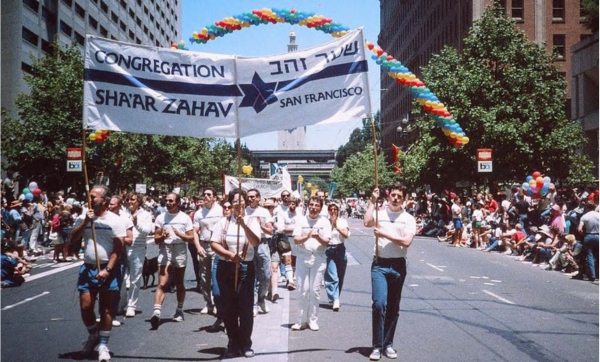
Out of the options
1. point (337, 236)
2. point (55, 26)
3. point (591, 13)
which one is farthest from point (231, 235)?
point (55, 26)

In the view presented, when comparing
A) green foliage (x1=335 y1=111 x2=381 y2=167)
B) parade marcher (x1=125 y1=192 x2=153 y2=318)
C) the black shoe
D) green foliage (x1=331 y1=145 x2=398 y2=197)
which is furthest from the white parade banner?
green foliage (x1=335 y1=111 x2=381 y2=167)

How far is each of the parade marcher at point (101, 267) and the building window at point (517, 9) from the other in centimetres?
4945

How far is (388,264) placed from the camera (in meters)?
7.31

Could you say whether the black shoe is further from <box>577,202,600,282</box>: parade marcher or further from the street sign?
the street sign

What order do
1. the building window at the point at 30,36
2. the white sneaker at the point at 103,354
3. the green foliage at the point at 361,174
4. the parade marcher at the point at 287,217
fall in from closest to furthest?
the white sneaker at the point at 103,354
the parade marcher at the point at 287,217
the building window at the point at 30,36
the green foliage at the point at 361,174

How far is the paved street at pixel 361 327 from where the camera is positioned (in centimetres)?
752

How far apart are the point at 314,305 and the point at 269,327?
0.66 meters

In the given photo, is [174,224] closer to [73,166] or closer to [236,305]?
[236,305]

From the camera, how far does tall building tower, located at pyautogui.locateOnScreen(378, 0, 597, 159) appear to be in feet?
168

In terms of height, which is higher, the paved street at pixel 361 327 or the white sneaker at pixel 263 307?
the white sneaker at pixel 263 307

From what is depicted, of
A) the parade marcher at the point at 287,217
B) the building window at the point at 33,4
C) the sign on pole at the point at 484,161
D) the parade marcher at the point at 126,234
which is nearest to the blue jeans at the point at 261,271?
the parade marcher at the point at 287,217

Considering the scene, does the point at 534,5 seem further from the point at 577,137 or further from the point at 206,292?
the point at 206,292

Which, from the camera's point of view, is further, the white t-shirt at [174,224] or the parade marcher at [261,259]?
the parade marcher at [261,259]

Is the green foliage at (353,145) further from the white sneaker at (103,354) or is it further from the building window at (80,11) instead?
the white sneaker at (103,354)
